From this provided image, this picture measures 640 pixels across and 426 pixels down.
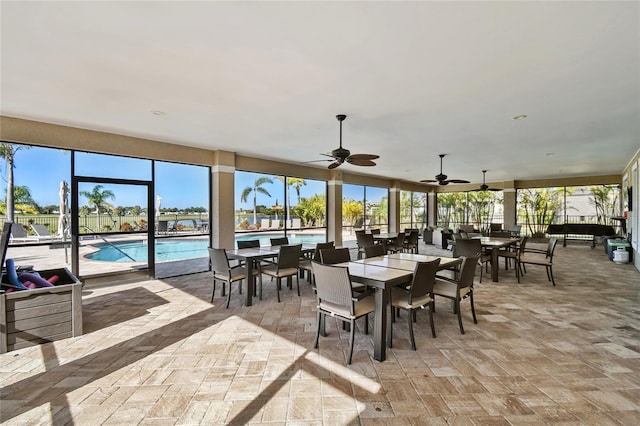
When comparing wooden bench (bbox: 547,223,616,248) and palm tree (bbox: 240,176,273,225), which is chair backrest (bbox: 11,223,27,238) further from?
wooden bench (bbox: 547,223,616,248)

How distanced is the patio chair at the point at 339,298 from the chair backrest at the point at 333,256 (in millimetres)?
1044

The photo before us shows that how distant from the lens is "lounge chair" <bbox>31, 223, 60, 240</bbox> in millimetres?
4844

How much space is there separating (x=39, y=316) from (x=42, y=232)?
8.78 ft

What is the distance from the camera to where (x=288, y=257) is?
4.65 m

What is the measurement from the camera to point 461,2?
199 centimetres

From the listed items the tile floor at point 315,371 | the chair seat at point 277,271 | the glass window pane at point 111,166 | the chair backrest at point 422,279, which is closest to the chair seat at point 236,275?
the chair seat at point 277,271

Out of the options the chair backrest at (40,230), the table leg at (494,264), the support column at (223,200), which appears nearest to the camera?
the chair backrest at (40,230)

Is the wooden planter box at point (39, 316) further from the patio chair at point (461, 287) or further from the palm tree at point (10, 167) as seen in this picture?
the patio chair at point (461, 287)

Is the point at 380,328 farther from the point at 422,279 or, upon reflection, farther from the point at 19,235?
the point at 19,235

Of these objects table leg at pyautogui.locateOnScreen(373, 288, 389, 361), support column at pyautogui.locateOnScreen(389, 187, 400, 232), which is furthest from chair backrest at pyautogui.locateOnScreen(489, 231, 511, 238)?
table leg at pyautogui.locateOnScreen(373, 288, 389, 361)

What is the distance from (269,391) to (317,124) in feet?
12.4

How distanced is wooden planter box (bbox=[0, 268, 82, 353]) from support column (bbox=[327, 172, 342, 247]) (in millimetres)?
7210

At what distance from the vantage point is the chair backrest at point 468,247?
214 inches

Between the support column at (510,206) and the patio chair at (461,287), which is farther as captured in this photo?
the support column at (510,206)
